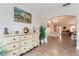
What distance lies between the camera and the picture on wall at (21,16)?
118 inches

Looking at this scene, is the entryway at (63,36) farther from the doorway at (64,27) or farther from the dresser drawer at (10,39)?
the dresser drawer at (10,39)

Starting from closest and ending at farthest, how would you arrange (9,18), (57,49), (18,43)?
(9,18) < (18,43) < (57,49)

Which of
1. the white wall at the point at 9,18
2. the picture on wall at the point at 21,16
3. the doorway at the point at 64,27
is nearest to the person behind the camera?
the white wall at the point at 9,18

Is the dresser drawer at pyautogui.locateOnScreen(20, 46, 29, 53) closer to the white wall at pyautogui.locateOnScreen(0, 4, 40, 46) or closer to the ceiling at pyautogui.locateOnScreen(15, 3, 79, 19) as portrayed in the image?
the white wall at pyautogui.locateOnScreen(0, 4, 40, 46)

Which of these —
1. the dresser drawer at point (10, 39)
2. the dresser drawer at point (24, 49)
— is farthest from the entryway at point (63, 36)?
the dresser drawer at point (10, 39)

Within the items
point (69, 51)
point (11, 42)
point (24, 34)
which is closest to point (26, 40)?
point (24, 34)

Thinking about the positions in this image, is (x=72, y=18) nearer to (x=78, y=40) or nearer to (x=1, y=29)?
(x=78, y=40)

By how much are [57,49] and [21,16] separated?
1.30 m

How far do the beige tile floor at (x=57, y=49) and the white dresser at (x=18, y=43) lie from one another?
8.1 inches

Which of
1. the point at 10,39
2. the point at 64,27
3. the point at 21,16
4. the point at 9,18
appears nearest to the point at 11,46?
the point at 10,39

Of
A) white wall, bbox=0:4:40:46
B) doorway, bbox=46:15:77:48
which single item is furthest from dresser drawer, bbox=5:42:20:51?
doorway, bbox=46:15:77:48

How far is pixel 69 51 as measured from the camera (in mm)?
3346

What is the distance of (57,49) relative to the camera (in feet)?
11.2

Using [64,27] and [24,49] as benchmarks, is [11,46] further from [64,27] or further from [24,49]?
[64,27]
